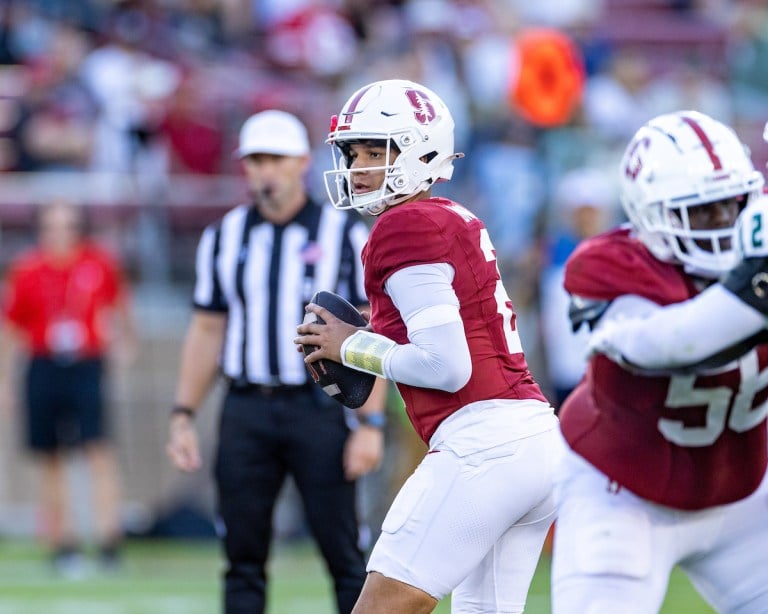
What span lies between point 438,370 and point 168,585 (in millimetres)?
3890

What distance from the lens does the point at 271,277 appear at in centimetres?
484

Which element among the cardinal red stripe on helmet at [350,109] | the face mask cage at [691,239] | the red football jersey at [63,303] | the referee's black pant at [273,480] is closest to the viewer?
the face mask cage at [691,239]

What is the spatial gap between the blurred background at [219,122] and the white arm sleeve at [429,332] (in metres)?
4.26

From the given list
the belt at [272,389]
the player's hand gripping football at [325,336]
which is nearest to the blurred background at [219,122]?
the belt at [272,389]

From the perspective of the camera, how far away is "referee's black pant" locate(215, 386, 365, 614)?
457cm

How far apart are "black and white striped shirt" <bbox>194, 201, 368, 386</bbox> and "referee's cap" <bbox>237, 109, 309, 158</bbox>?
0.21 metres

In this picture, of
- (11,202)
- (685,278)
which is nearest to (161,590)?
(11,202)

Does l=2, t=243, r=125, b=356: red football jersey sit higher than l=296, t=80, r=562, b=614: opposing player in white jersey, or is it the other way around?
l=296, t=80, r=562, b=614: opposing player in white jersey

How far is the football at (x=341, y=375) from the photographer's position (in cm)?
345

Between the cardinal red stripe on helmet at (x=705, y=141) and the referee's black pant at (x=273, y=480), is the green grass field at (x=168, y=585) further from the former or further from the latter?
the cardinal red stripe on helmet at (x=705, y=141)

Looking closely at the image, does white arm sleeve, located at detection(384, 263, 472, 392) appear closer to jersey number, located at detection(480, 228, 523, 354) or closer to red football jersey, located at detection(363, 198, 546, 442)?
red football jersey, located at detection(363, 198, 546, 442)

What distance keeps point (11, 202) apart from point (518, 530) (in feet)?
20.1

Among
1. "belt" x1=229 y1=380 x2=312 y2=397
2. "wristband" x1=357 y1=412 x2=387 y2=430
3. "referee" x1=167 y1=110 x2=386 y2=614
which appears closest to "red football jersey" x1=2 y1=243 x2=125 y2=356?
"referee" x1=167 y1=110 x2=386 y2=614

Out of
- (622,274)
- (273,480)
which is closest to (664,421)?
(622,274)
